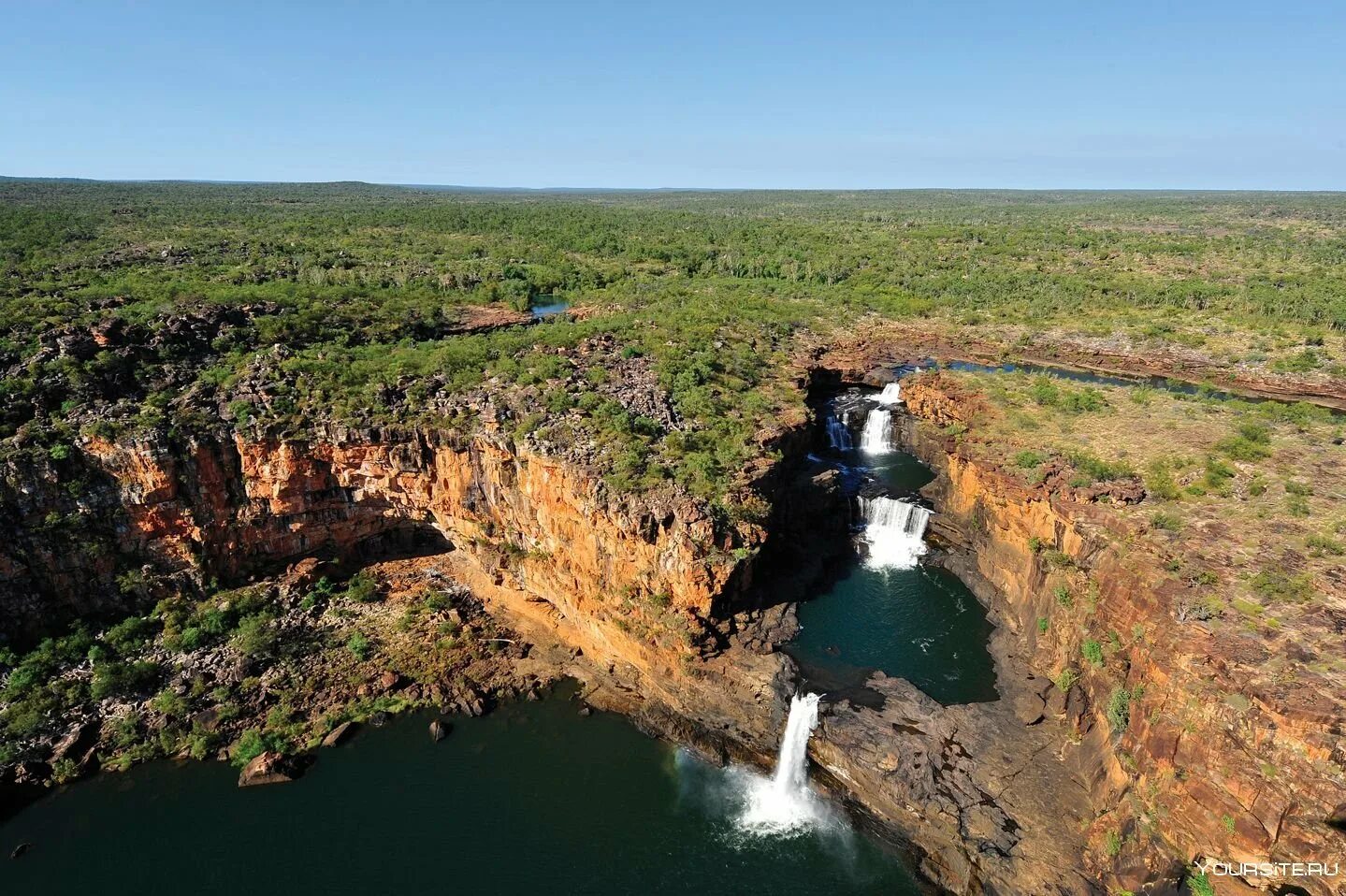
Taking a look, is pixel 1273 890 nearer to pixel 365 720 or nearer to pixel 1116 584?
pixel 1116 584

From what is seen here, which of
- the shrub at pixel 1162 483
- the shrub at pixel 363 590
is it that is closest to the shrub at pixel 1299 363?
the shrub at pixel 1162 483

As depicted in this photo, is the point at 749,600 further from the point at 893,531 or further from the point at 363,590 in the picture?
the point at 363,590

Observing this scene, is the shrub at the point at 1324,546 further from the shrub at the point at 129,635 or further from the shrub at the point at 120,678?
the shrub at the point at 129,635

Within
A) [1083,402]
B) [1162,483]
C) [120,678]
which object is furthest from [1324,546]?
[120,678]

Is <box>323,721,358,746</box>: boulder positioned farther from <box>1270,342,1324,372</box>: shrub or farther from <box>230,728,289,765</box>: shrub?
<box>1270,342,1324,372</box>: shrub

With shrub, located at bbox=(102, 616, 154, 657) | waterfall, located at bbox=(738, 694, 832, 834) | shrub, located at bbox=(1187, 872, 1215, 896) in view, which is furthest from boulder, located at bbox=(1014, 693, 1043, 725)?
shrub, located at bbox=(102, 616, 154, 657)

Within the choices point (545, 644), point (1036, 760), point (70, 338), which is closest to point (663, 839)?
point (545, 644)
